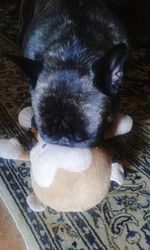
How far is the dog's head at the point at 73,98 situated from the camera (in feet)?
3.60

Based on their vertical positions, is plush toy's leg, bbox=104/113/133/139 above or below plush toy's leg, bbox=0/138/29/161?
above

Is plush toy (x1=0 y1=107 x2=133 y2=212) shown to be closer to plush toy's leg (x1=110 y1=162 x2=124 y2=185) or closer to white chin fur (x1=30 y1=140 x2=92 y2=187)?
white chin fur (x1=30 y1=140 x2=92 y2=187)

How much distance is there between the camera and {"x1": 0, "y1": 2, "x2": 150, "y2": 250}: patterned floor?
1.08 m

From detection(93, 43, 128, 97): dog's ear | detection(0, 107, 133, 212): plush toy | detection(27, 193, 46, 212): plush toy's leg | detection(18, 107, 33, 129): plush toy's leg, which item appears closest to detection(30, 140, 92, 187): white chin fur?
detection(0, 107, 133, 212): plush toy

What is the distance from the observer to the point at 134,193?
126cm

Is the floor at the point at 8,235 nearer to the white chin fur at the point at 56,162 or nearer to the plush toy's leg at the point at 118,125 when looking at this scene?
the white chin fur at the point at 56,162

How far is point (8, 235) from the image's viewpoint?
3.65ft

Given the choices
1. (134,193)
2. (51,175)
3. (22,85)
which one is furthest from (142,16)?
(51,175)

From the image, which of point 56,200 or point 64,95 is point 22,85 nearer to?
point 64,95

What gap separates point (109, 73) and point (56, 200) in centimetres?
41

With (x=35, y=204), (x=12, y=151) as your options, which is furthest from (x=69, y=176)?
(x=12, y=151)

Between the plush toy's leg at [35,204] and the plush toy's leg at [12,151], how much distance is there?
16 centimetres

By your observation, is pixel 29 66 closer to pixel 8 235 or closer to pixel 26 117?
pixel 26 117

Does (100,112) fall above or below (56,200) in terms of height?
above
